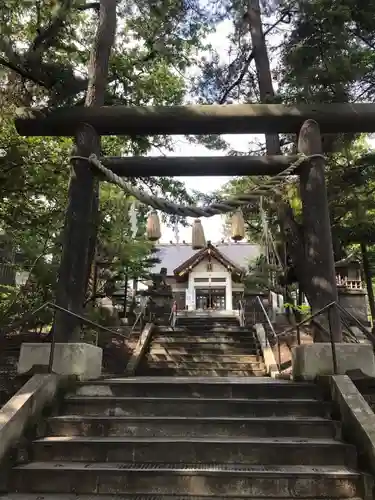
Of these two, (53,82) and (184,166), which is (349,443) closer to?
(184,166)

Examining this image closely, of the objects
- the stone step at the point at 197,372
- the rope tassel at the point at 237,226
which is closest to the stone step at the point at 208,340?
the stone step at the point at 197,372

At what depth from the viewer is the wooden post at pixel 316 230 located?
17.0ft

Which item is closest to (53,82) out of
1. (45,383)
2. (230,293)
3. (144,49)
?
(144,49)

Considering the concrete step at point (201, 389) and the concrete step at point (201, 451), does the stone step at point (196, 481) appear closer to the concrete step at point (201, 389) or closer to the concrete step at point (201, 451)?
the concrete step at point (201, 451)

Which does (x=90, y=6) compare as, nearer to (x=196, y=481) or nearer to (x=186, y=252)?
(x=196, y=481)

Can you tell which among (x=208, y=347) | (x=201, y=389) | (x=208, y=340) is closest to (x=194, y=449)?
(x=201, y=389)

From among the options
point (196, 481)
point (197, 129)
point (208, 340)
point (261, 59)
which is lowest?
point (196, 481)

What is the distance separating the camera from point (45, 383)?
421cm

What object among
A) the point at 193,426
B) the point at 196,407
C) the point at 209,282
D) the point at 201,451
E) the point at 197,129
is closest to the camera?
the point at 201,451

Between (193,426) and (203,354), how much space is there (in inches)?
231

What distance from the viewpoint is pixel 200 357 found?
378 inches

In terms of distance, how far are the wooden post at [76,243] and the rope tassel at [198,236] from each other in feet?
4.99

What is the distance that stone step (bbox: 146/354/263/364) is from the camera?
943 cm

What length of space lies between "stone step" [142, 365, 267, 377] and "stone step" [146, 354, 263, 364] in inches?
18.8
